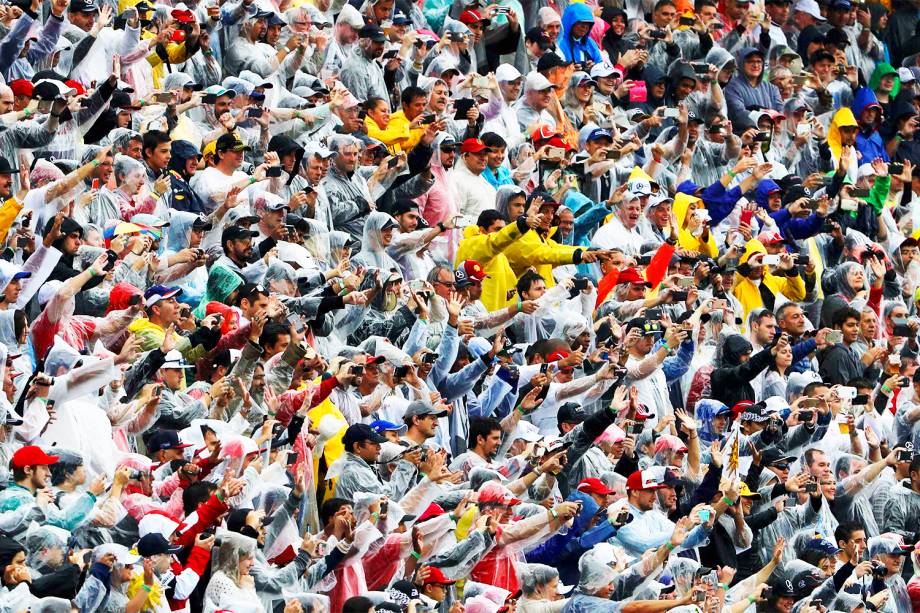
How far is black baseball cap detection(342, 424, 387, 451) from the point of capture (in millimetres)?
14484

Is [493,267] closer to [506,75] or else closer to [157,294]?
[506,75]

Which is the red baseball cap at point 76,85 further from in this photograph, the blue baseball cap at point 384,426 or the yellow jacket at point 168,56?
the blue baseball cap at point 384,426

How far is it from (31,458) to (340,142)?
5.61 meters

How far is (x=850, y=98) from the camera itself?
24.4 metres

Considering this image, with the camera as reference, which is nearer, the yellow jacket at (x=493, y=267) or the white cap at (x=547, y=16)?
the yellow jacket at (x=493, y=267)

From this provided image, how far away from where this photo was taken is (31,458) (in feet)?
42.2

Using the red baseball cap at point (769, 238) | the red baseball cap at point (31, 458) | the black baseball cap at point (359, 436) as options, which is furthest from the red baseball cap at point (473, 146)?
the red baseball cap at point (31, 458)

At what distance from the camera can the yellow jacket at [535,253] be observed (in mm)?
17672

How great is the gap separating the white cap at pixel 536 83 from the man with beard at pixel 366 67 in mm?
1448

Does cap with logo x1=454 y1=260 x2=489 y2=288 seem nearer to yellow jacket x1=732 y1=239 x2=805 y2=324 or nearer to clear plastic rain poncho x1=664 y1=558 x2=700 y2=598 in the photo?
clear plastic rain poncho x1=664 y1=558 x2=700 y2=598

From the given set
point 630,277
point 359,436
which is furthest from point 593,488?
point 630,277

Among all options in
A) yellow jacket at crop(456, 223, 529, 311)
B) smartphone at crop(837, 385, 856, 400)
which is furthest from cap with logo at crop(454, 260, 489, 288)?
smartphone at crop(837, 385, 856, 400)

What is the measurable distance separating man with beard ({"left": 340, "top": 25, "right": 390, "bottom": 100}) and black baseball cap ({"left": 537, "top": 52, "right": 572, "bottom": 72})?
1.85 m

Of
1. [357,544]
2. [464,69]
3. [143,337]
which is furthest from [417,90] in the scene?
[357,544]
